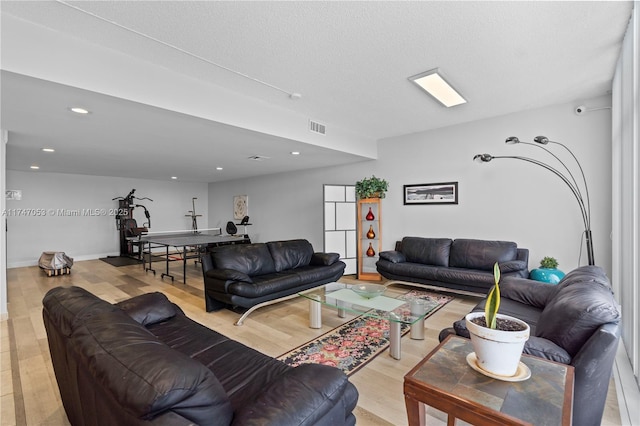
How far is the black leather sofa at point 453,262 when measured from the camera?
3.97 metres

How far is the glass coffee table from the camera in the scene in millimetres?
2598

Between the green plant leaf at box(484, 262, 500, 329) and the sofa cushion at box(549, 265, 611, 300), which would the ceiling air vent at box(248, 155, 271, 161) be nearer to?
the sofa cushion at box(549, 265, 611, 300)

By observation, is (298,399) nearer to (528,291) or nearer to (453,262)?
(528,291)

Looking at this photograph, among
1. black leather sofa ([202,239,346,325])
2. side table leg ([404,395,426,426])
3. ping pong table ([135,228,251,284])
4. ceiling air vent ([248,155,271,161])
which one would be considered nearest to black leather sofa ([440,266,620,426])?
side table leg ([404,395,426,426])

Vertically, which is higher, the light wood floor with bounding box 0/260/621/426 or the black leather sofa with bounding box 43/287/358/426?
the black leather sofa with bounding box 43/287/358/426

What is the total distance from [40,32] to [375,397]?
3.58 meters

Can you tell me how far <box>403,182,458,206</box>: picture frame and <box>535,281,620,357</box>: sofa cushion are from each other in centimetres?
334

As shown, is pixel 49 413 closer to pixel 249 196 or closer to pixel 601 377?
pixel 601 377

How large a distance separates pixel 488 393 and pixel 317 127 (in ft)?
12.8

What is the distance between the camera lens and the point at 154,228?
938 centimetres

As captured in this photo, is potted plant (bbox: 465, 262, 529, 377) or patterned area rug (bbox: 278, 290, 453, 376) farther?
patterned area rug (bbox: 278, 290, 453, 376)

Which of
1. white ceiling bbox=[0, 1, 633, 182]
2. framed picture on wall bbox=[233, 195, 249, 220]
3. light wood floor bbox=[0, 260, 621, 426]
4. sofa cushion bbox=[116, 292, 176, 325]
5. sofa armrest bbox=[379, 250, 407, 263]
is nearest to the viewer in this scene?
light wood floor bbox=[0, 260, 621, 426]

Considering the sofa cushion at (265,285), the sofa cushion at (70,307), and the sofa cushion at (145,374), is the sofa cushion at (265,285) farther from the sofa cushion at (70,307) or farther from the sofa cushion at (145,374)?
the sofa cushion at (145,374)

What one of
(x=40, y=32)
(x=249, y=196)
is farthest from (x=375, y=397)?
(x=249, y=196)
